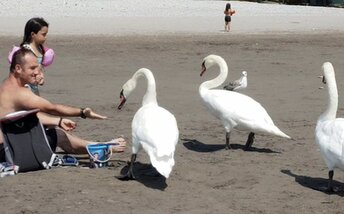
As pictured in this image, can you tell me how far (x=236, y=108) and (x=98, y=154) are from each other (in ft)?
6.01

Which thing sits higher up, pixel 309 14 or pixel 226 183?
pixel 226 183

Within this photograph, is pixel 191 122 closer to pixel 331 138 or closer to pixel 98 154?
pixel 98 154

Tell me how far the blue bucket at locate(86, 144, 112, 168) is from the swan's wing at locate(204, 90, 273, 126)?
5.33ft

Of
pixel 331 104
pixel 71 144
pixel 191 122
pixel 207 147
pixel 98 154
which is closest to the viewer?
pixel 331 104

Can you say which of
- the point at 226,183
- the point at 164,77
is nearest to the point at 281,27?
the point at 164,77

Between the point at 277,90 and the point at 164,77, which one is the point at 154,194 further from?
the point at 164,77

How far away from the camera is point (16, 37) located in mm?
23891

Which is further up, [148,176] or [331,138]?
[331,138]

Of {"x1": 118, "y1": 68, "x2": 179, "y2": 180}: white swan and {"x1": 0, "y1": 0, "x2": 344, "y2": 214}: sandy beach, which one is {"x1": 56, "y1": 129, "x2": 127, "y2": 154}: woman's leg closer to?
{"x1": 0, "y1": 0, "x2": 344, "y2": 214}: sandy beach

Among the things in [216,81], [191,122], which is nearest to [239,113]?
[216,81]

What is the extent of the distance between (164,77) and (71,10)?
22.1 meters

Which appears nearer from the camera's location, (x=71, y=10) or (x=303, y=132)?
(x=303, y=132)

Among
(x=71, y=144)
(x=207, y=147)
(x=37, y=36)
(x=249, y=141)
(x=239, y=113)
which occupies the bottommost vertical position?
(x=207, y=147)

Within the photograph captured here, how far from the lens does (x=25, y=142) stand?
7.46 metres
